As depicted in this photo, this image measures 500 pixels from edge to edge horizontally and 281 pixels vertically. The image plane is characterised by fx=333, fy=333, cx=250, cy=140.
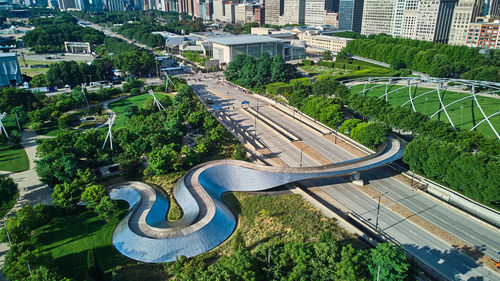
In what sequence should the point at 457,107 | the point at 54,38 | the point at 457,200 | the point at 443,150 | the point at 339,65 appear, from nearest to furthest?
1. the point at 457,200
2. the point at 443,150
3. the point at 457,107
4. the point at 339,65
5. the point at 54,38

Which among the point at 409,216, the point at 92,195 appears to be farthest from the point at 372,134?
the point at 92,195

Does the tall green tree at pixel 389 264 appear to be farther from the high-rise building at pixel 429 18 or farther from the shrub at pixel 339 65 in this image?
the high-rise building at pixel 429 18

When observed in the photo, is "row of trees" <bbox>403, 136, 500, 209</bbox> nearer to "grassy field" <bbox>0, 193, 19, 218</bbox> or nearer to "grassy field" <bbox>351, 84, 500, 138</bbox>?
"grassy field" <bbox>351, 84, 500, 138</bbox>

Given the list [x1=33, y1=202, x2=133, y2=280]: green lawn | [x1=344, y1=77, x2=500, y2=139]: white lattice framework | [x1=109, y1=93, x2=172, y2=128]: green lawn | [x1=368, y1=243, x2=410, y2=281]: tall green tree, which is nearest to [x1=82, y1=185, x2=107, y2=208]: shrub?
[x1=33, y1=202, x2=133, y2=280]: green lawn

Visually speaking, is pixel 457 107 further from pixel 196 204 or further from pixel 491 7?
pixel 491 7

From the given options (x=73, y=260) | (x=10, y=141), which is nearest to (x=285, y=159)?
(x=73, y=260)

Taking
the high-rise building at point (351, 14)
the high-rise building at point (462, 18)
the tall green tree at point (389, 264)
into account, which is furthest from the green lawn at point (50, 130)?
the high-rise building at point (351, 14)

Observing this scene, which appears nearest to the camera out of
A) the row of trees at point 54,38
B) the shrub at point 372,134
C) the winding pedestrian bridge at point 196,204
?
the winding pedestrian bridge at point 196,204
